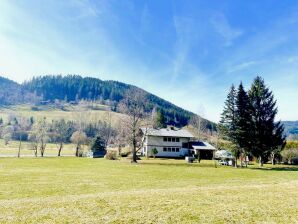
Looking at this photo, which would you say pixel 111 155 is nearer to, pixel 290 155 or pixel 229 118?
pixel 229 118

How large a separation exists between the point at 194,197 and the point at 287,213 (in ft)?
16.4

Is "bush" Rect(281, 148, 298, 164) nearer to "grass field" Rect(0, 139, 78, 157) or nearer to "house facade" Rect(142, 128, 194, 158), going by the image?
"house facade" Rect(142, 128, 194, 158)

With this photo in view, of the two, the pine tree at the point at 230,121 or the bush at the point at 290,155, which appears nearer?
the pine tree at the point at 230,121

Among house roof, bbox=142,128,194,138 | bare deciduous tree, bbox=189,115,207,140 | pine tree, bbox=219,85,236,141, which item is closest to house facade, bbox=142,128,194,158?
house roof, bbox=142,128,194,138

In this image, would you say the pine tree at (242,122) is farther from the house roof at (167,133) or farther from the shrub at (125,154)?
the shrub at (125,154)

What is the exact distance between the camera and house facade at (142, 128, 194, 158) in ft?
247

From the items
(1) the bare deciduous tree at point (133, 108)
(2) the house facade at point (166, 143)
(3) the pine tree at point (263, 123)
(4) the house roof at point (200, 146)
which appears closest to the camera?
(3) the pine tree at point (263, 123)

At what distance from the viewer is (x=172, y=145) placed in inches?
3039

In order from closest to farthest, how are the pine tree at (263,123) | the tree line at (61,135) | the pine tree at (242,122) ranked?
1. the pine tree at (242,122)
2. the pine tree at (263,123)
3. the tree line at (61,135)

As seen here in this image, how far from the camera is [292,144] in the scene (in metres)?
69.5

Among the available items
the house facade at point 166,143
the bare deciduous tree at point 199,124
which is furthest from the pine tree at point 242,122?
the bare deciduous tree at point 199,124

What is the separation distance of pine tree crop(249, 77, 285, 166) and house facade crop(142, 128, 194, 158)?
25.4 m

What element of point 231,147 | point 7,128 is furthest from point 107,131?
Answer: point 7,128

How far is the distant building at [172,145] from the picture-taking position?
7544cm
